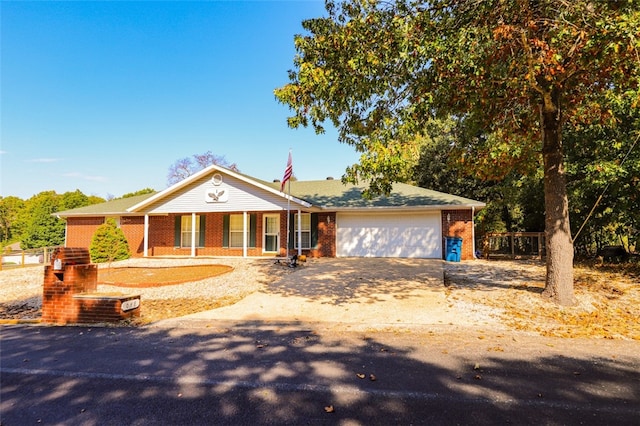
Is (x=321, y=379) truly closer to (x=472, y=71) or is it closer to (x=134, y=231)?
(x=472, y=71)

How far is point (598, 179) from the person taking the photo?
39.3ft

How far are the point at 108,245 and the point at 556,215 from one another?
18795 millimetres

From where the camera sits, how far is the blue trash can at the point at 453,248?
15805 millimetres

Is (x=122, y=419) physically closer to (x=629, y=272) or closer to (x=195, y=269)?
(x=195, y=269)

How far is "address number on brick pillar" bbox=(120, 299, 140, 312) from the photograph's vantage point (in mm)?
6711

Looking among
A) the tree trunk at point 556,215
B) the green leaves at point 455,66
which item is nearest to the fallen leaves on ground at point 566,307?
the tree trunk at point 556,215

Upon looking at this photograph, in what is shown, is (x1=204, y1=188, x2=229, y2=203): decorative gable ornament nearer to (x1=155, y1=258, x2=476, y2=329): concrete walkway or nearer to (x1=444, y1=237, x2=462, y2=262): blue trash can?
(x1=155, y1=258, x2=476, y2=329): concrete walkway

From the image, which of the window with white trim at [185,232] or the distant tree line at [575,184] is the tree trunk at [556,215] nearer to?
the distant tree line at [575,184]

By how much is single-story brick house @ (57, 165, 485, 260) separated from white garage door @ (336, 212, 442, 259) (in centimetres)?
5

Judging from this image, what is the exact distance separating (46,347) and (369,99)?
7.71 meters

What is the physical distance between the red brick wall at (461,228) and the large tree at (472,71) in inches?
299

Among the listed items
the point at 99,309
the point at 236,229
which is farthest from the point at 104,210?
the point at 99,309

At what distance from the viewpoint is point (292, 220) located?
719 inches

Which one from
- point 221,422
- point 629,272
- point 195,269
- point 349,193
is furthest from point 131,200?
point 629,272
